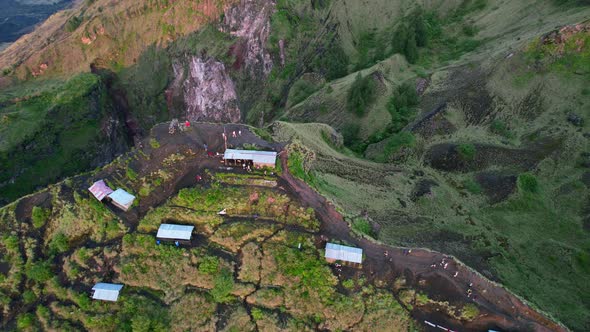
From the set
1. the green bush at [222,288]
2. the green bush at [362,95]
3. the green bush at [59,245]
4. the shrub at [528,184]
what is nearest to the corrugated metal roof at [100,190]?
the green bush at [59,245]

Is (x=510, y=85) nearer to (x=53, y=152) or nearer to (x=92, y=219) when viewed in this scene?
(x=92, y=219)

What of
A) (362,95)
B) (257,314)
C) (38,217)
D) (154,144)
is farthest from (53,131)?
(257,314)

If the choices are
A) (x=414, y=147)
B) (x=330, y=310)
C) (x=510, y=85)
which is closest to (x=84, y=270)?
(x=330, y=310)

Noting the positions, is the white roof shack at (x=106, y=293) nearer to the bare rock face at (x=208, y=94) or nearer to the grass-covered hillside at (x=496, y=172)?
the grass-covered hillside at (x=496, y=172)

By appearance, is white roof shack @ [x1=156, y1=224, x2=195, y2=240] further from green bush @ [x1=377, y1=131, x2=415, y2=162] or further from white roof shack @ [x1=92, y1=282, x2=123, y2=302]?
green bush @ [x1=377, y1=131, x2=415, y2=162]

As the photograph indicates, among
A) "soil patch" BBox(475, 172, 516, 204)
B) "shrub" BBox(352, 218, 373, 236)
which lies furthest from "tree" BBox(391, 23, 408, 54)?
"shrub" BBox(352, 218, 373, 236)

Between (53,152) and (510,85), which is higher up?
(510,85)
